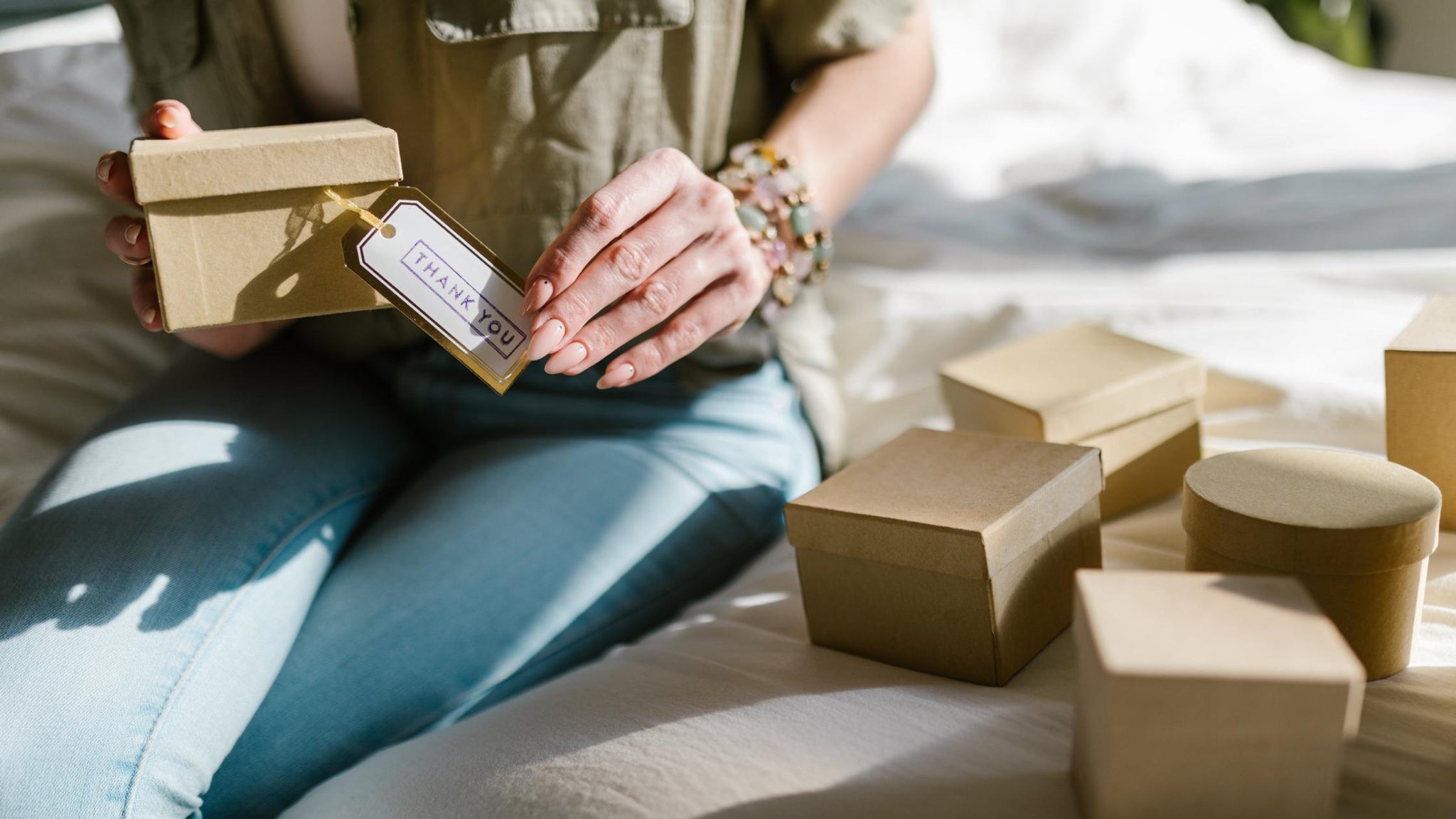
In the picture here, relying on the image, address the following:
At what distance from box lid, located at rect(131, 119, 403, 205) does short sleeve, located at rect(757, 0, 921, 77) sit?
38 centimetres

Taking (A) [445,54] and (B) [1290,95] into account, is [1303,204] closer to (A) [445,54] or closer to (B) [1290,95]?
(B) [1290,95]

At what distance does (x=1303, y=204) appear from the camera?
112 cm

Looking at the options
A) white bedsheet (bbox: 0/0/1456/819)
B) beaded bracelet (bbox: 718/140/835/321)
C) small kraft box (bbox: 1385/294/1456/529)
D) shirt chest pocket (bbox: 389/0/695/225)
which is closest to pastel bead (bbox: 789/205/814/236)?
beaded bracelet (bbox: 718/140/835/321)

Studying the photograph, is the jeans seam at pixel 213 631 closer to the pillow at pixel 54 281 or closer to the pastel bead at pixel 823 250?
the pillow at pixel 54 281

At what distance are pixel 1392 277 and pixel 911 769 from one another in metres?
0.76

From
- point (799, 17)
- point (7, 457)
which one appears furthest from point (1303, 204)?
point (7, 457)

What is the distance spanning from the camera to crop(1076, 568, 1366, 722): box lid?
355 mm

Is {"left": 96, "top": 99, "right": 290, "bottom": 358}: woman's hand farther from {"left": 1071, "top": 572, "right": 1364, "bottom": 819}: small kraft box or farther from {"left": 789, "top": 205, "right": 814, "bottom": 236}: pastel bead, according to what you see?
{"left": 1071, "top": 572, "right": 1364, "bottom": 819}: small kraft box

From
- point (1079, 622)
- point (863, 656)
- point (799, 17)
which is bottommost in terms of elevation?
point (863, 656)

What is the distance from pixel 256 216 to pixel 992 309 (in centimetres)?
65

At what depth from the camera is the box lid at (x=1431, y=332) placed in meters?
0.57

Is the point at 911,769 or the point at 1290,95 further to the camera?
the point at 1290,95

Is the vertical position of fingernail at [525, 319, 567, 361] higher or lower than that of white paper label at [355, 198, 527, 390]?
lower

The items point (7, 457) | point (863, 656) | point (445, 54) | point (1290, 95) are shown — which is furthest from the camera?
point (1290, 95)
